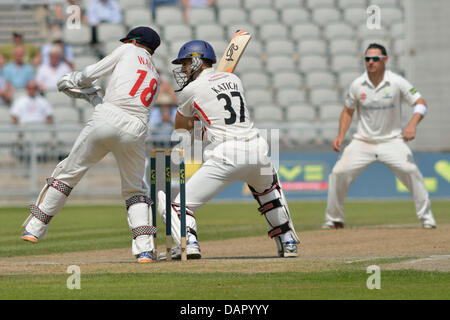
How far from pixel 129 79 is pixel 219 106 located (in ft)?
3.15

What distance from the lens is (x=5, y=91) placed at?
2405 cm

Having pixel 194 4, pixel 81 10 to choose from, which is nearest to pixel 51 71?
pixel 81 10

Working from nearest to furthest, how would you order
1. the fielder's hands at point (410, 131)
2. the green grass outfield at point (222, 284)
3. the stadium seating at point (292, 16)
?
the green grass outfield at point (222, 284), the fielder's hands at point (410, 131), the stadium seating at point (292, 16)

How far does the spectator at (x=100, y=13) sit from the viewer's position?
1015 inches

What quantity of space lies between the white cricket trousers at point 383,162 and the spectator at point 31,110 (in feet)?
35.7

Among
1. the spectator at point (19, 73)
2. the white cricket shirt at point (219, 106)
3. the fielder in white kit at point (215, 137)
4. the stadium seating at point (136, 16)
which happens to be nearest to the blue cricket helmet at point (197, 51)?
the fielder in white kit at point (215, 137)

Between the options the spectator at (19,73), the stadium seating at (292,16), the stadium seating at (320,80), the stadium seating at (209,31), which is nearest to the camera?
the spectator at (19,73)

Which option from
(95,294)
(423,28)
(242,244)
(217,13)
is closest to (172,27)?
(217,13)

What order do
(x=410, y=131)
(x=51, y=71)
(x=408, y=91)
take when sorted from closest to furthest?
(x=410, y=131), (x=408, y=91), (x=51, y=71)

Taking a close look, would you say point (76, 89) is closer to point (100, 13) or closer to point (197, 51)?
point (197, 51)

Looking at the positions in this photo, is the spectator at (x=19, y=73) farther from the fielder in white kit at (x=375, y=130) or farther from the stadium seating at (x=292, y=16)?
the fielder in white kit at (x=375, y=130)

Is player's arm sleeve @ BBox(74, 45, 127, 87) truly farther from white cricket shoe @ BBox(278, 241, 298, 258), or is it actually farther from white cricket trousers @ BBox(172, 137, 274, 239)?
white cricket shoe @ BBox(278, 241, 298, 258)

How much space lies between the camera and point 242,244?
11.6 meters
